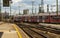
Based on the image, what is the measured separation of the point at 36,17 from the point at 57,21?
1159 cm

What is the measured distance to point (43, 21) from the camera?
6888cm

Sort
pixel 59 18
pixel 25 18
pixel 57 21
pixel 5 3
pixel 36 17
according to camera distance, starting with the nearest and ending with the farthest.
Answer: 1. pixel 5 3
2. pixel 59 18
3. pixel 57 21
4. pixel 36 17
5. pixel 25 18

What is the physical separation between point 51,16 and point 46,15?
3040mm

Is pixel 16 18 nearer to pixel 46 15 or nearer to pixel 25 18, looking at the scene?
pixel 25 18

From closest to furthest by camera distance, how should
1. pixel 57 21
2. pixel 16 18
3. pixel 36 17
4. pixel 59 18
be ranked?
pixel 59 18, pixel 57 21, pixel 36 17, pixel 16 18

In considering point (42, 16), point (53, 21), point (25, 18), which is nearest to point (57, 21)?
point (53, 21)

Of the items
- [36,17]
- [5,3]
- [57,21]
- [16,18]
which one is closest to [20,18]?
[16,18]

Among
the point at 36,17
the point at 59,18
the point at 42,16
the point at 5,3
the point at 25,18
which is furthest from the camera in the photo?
the point at 25,18

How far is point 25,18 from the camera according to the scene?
87.2m

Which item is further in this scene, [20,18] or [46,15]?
[20,18]

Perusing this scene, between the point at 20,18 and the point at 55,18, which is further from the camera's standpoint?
the point at 20,18

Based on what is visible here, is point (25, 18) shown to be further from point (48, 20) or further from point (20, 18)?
point (48, 20)

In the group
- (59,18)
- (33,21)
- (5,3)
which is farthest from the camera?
(33,21)

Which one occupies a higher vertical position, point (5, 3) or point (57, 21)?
point (5, 3)
